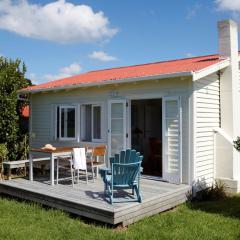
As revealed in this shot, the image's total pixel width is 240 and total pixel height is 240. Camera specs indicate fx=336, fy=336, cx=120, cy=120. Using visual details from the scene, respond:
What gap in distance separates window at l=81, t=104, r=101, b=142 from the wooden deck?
189 centimetres

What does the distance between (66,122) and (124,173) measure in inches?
191

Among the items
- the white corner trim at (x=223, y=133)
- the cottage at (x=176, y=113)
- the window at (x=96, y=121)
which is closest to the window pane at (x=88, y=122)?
the cottage at (x=176, y=113)

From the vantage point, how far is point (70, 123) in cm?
1088

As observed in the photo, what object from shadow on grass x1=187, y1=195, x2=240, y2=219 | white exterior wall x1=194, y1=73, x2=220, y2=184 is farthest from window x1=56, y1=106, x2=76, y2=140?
shadow on grass x1=187, y1=195, x2=240, y2=219

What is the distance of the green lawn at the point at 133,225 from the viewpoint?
5613 millimetres

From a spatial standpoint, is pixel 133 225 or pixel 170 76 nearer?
pixel 133 225

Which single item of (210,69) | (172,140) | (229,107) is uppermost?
(210,69)

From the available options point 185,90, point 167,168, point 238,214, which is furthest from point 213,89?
point 238,214

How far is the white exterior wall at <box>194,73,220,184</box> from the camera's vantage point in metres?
8.30

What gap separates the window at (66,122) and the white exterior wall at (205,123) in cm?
416

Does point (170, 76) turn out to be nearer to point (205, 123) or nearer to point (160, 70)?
point (160, 70)

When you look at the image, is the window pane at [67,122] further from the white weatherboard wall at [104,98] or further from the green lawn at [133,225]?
the green lawn at [133,225]

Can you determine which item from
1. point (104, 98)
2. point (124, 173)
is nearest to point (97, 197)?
point (124, 173)

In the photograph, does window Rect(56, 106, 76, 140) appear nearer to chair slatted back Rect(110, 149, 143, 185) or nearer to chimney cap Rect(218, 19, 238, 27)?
chair slatted back Rect(110, 149, 143, 185)
